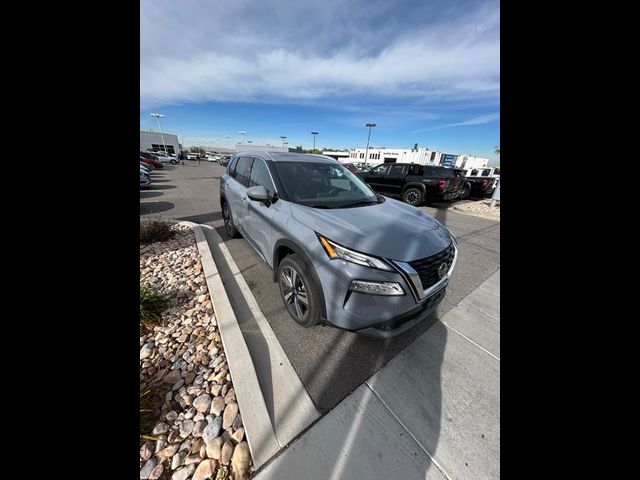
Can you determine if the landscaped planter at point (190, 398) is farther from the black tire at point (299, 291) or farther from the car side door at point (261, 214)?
the car side door at point (261, 214)

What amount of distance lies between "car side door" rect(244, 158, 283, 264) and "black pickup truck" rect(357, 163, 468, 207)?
7.32 m

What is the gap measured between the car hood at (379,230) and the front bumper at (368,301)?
6.1 inches

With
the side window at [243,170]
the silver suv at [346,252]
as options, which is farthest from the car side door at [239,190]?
the silver suv at [346,252]

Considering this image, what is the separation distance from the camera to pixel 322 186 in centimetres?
315

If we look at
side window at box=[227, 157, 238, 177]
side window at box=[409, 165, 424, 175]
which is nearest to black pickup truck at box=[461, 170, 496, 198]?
side window at box=[409, 165, 424, 175]

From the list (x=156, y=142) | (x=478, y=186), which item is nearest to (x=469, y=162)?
(x=478, y=186)

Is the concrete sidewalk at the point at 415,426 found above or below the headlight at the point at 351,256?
below

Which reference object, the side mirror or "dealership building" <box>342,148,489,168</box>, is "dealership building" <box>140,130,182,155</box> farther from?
the side mirror

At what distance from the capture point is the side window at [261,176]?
9.83 ft

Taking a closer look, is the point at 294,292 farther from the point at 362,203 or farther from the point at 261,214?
the point at 362,203

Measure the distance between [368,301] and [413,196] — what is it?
8.60m

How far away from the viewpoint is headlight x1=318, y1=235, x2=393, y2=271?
188 cm
